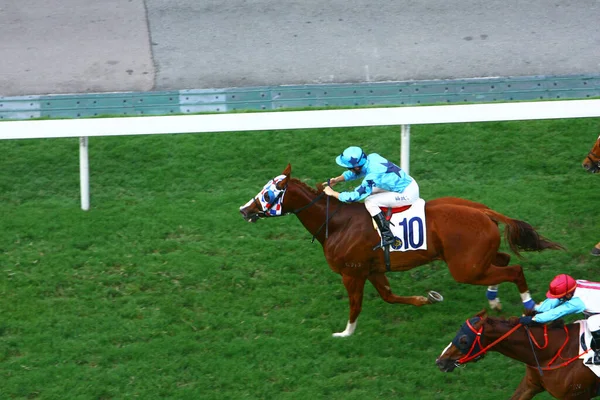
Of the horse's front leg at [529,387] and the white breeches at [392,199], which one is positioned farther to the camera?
the white breeches at [392,199]

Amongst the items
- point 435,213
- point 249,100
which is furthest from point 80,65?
point 435,213

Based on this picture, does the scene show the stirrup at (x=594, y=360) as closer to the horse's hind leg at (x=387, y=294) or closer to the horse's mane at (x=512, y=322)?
the horse's mane at (x=512, y=322)

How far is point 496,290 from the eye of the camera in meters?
7.47

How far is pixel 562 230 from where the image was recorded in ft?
27.3

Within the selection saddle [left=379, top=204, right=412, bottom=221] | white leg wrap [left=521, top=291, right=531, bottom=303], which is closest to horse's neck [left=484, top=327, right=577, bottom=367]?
white leg wrap [left=521, top=291, right=531, bottom=303]

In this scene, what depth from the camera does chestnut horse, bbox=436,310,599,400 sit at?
20.1 feet

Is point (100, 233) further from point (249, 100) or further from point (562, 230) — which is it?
point (562, 230)

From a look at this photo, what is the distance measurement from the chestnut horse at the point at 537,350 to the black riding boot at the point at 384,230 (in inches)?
44.3

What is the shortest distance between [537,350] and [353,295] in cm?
161

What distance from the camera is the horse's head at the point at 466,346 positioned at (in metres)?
6.13

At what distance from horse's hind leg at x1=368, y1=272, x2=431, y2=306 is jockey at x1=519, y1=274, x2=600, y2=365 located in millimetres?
1367

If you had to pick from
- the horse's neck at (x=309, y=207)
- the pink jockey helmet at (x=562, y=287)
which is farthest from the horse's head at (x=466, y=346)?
the horse's neck at (x=309, y=207)

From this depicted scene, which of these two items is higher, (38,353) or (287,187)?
(287,187)

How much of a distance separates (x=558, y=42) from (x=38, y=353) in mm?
7306
